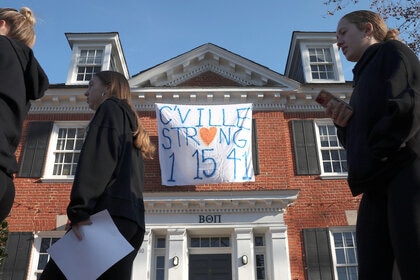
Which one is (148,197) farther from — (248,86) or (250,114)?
(248,86)

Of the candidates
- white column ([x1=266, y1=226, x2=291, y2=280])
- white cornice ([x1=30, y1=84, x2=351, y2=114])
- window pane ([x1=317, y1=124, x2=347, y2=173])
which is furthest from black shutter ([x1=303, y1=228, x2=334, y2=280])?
white cornice ([x1=30, y1=84, x2=351, y2=114])

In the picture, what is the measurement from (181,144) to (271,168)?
282 centimetres

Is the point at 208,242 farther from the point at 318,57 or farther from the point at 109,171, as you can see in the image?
the point at 109,171

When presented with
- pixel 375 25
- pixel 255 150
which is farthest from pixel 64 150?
pixel 375 25

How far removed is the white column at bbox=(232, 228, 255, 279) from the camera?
10564 millimetres

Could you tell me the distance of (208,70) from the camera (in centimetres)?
1445

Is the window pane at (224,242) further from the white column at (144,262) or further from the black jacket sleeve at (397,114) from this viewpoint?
the black jacket sleeve at (397,114)

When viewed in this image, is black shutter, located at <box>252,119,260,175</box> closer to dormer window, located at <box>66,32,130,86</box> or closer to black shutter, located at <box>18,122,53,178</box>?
dormer window, located at <box>66,32,130,86</box>

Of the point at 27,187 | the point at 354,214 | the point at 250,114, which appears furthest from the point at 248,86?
the point at 27,187

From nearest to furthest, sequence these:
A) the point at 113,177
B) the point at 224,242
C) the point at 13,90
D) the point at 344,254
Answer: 1. the point at 13,90
2. the point at 113,177
3. the point at 344,254
4. the point at 224,242

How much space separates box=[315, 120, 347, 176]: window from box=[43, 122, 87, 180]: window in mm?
7560

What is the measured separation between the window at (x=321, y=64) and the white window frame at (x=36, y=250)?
10.1m

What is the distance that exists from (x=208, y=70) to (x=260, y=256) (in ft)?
22.1

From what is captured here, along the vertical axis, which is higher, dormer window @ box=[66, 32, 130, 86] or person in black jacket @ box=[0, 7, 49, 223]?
dormer window @ box=[66, 32, 130, 86]
